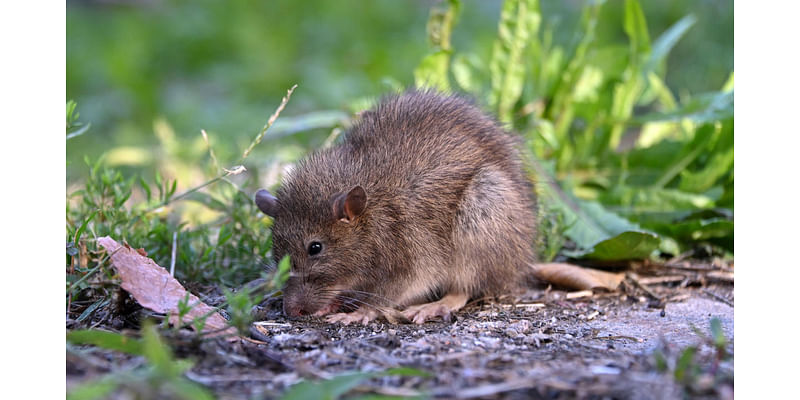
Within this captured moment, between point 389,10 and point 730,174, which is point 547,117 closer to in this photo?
point 730,174

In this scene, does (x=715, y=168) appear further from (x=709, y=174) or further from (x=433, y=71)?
(x=433, y=71)

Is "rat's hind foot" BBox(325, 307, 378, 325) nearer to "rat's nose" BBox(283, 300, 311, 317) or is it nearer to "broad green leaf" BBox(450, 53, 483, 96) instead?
"rat's nose" BBox(283, 300, 311, 317)

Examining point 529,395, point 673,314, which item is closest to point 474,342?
point 529,395

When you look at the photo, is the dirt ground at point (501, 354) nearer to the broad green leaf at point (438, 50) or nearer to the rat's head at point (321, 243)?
the rat's head at point (321, 243)

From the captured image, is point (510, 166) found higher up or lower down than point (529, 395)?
higher up

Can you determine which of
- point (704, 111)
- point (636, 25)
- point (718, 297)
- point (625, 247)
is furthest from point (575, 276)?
point (636, 25)
